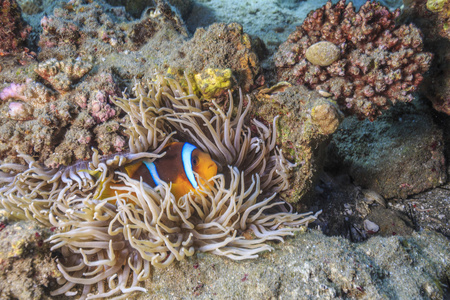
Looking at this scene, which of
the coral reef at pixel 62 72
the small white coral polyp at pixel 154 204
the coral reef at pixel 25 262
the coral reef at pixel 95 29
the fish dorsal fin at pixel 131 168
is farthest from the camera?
the coral reef at pixel 95 29

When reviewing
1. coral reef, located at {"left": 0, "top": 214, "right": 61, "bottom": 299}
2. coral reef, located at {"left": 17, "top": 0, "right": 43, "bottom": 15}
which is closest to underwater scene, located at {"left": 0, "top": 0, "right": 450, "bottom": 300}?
coral reef, located at {"left": 0, "top": 214, "right": 61, "bottom": 299}

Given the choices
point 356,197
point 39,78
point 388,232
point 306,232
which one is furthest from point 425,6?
point 39,78

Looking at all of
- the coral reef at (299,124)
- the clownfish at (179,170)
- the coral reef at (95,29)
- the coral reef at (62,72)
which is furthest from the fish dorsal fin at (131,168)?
the coral reef at (95,29)

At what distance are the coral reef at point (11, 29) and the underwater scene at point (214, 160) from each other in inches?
0.5

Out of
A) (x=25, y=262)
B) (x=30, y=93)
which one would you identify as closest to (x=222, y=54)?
(x=30, y=93)

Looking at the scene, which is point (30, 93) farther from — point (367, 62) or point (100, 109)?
point (367, 62)

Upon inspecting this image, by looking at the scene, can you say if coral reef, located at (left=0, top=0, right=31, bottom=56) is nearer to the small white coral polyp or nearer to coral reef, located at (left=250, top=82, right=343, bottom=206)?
the small white coral polyp

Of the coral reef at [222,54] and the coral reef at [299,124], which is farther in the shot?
the coral reef at [222,54]

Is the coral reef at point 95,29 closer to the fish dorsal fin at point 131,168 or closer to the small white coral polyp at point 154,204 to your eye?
the small white coral polyp at point 154,204

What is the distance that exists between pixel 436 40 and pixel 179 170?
9.32 feet

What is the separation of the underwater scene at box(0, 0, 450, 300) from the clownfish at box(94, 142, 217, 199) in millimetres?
12

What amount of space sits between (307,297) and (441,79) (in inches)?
102

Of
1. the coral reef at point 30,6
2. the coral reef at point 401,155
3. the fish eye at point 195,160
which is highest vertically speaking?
the coral reef at point 30,6

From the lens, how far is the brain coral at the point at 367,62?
7.53 feet
